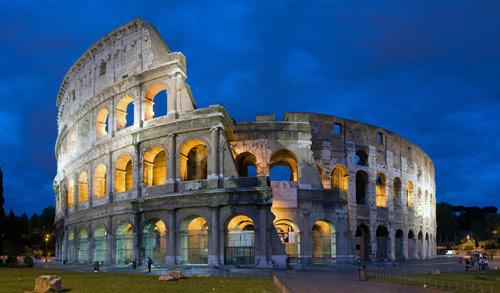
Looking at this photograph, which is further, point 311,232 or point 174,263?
point 311,232

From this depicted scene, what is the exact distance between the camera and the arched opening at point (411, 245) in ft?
161

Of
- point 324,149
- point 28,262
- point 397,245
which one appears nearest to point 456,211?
point 397,245

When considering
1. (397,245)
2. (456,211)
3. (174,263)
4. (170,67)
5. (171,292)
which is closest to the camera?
(171,292)

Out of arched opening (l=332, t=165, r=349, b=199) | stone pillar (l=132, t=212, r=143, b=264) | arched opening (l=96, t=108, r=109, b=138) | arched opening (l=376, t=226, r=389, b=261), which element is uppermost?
arched opening (l=96, t=108, r=109, b=138)

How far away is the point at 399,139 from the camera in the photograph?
47.8 meters

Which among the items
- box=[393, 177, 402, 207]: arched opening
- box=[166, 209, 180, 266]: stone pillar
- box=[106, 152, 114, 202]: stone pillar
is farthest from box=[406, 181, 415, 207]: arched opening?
box=[106, 152, 114, 202]: stone pillar

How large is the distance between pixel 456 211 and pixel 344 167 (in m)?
102

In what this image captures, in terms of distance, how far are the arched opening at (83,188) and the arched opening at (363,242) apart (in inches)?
833

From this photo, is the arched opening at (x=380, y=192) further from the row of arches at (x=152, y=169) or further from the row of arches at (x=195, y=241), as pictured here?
the row of arches at (x=152, y=169)

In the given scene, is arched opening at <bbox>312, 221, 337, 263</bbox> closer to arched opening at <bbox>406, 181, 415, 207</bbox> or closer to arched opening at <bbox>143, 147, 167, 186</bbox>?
arched opening at <bbox>143, 147, 167, 186</bbox>

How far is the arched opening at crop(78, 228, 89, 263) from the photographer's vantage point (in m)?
40.4

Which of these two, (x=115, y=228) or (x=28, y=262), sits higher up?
(x=115, y=228)

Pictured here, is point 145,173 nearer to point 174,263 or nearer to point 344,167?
point 174,263

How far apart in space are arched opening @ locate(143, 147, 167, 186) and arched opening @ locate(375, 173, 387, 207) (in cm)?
1781
